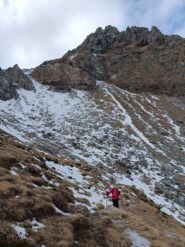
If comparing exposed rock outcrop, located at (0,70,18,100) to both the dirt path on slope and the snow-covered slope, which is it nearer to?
the snow-covered slope

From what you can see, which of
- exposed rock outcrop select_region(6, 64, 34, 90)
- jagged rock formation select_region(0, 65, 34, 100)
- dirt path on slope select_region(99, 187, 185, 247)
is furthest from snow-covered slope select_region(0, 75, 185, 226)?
dirt path on slope select_region(99, 187, 185, 247)

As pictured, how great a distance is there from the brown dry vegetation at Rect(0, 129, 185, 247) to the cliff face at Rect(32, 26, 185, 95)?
232ft

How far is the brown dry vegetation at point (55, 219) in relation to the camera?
616 inches

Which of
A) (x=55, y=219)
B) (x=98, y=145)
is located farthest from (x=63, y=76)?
(x=55, y=219)

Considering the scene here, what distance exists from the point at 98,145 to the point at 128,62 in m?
55.4

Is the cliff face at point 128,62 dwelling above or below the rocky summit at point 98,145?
above

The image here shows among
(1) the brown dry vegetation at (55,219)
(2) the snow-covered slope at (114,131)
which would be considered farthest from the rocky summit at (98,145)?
(2) the snow-covered slope at (114,131)

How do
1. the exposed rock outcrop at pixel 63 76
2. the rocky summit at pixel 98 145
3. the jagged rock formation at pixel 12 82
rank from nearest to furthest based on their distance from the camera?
the rocky summit at pixel 98 145, the jagged rock formation at pixel 12 82, the exposed rock outcrop at pixel 63 76

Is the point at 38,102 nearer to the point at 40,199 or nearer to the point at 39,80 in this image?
the point at 39,80

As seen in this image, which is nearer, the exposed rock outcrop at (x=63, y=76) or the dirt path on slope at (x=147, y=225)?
the dirt path on slope at (x=147, y=225)

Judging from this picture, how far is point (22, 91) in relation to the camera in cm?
8581

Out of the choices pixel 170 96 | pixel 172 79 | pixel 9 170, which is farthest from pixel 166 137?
pixel 9 170

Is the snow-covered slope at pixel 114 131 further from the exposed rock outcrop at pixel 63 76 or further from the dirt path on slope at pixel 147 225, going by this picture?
the dirt path on slope at pixel 147 225

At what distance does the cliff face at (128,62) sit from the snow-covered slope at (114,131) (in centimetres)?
500
